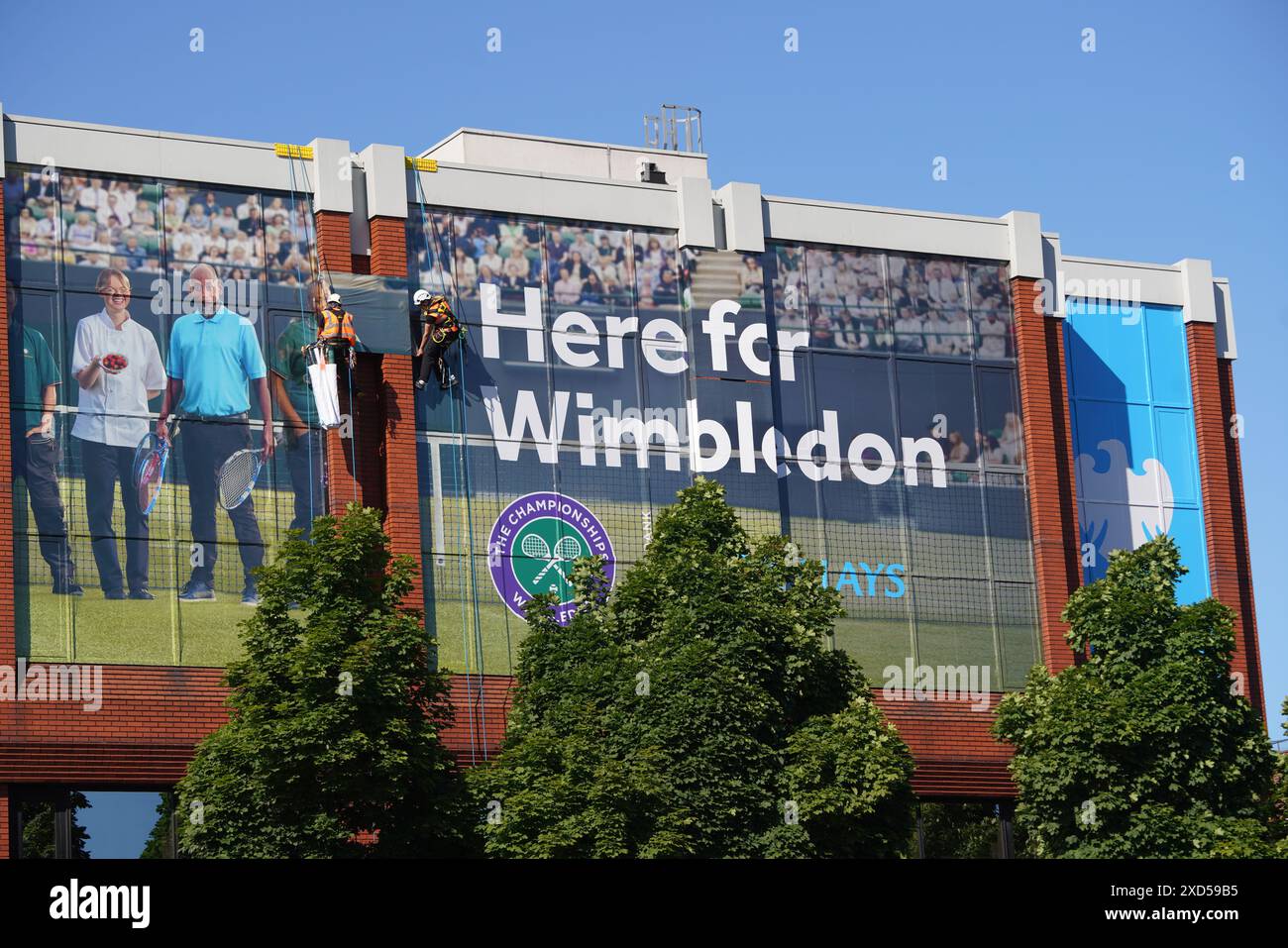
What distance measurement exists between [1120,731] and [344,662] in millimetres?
12680

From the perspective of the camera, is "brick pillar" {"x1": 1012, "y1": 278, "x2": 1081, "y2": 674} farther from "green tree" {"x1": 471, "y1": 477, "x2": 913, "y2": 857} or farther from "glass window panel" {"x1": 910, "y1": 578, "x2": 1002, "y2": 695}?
"green tree" {"x1": 471, "y1": 477, "x2": 913, "y2": 857}

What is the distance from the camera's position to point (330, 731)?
3216cm

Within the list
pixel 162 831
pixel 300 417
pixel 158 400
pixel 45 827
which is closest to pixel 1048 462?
pixel 300 417

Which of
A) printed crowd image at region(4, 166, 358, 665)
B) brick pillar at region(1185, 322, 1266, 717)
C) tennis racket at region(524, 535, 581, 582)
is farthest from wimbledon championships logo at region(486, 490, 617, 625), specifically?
brick pillar at region(1185, 322, 1266, 717)

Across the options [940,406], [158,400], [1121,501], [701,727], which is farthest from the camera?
[1121,501]

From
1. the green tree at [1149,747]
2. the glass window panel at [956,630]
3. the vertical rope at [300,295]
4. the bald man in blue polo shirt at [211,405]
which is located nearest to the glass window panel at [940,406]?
the glass window panel at [956,630]

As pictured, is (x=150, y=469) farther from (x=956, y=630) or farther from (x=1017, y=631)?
(x=1017, y=631)

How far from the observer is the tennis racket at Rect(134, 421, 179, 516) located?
38.1 meters

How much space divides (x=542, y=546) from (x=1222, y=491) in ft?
52.5

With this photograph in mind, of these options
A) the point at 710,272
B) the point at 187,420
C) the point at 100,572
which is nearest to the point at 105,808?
the point at 100,572

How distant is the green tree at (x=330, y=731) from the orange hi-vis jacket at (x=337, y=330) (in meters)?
5.96

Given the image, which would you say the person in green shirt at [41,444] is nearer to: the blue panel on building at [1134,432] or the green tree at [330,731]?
the green tree at [330,731]

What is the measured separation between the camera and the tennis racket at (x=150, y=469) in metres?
38.1

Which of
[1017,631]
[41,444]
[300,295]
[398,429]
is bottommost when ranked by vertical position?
[1017,631]
